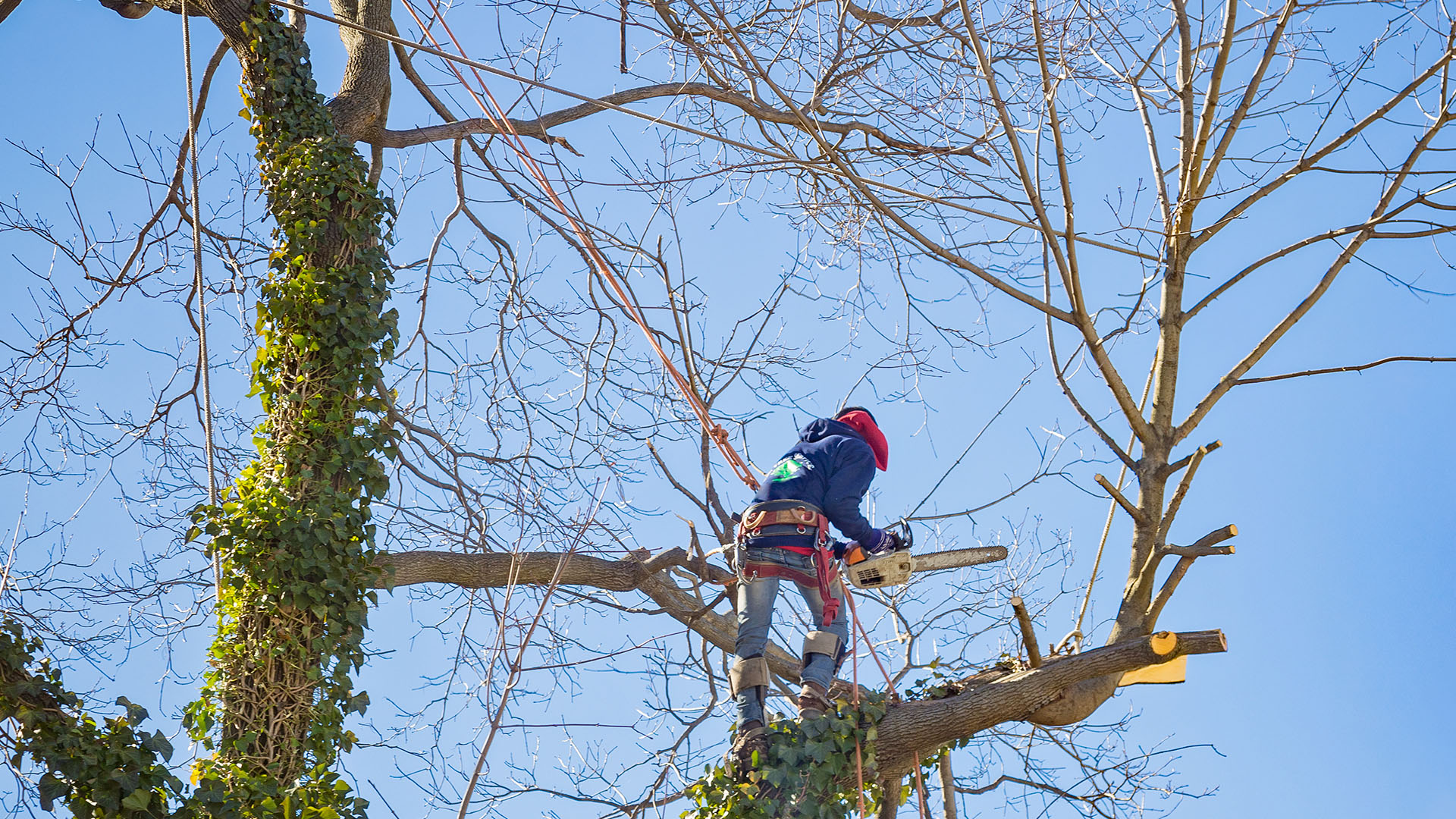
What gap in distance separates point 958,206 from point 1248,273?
2.01 meters

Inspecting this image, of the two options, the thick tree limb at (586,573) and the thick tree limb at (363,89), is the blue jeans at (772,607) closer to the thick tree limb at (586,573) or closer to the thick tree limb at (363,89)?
the thick tree limb at (586,573)

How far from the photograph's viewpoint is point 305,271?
592cm

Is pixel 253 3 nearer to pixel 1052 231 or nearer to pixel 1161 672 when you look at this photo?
pixel 1052 231

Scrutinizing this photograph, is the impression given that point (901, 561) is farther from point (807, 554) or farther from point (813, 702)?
point (813, 702)

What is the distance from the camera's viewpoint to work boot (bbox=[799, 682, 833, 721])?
5180 mm

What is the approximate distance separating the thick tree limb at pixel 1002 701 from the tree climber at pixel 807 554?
365 mm

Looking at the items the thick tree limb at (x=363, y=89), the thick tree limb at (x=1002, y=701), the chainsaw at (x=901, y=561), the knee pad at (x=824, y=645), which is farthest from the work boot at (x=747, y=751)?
the thick tree limb at (x=363, y=89)

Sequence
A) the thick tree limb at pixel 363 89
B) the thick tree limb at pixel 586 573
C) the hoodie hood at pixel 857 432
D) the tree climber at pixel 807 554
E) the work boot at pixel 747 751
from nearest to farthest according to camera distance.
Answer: the work boot at pixel 747 751 → the tree climber at pixel 807 554 → the hoodie hood at pixel 857 432 → the thick tree limb at pixel 586 573 → the thick tree limb at pixel 363 89

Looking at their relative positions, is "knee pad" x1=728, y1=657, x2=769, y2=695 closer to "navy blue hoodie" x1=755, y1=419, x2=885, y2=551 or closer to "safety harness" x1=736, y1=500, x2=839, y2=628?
"safety harness" x1=736, y1=500, x2=839, y2=628

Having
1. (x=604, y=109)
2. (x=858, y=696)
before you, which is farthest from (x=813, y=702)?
(x=604, y=109)

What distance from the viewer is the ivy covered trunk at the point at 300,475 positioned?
5.35 metres

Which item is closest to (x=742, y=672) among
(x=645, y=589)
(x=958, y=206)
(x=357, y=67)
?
(x=645, y=589)

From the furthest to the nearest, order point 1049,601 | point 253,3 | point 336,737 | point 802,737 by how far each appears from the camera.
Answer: point 1049,601, point 253,3, point 336,737, point 802,737

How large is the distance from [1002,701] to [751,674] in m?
1.11
